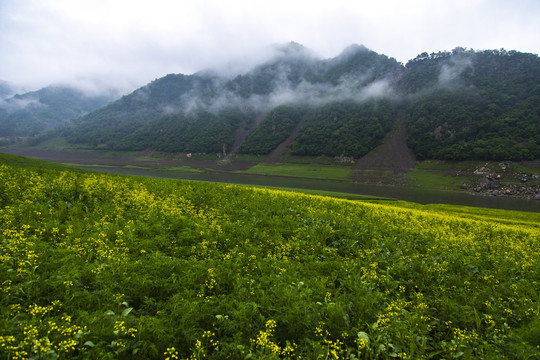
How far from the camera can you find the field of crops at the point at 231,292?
174 inches

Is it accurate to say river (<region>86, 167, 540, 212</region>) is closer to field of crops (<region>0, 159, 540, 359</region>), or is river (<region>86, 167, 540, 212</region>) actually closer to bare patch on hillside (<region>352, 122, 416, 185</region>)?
bare patch on hillside (<region>352, 122, 416, 185</region>)

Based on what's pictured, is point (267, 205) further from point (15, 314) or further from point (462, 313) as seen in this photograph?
point (15, 314)

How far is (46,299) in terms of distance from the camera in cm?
518

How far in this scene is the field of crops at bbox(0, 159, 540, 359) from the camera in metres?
4.41

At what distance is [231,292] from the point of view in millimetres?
6293

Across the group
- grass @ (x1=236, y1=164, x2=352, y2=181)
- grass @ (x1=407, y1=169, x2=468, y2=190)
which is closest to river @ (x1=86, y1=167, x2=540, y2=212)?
grass @ (x1=407, y1=169, x2=468, y2=190)

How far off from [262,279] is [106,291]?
357 centimetres

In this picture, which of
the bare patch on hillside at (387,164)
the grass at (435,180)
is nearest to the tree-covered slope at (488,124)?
the bare patch on hillside at (387,164)

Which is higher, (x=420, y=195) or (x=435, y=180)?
(x=435, y=180)

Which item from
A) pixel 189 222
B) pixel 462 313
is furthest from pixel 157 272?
pixel 462 313

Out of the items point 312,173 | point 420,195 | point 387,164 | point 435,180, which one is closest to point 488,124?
point 387,164

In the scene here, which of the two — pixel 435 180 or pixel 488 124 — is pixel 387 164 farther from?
pixel 488 124

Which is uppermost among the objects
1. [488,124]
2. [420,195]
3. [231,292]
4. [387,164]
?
[488,124]

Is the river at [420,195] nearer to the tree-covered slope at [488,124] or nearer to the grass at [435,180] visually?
the grass at [435,180]
